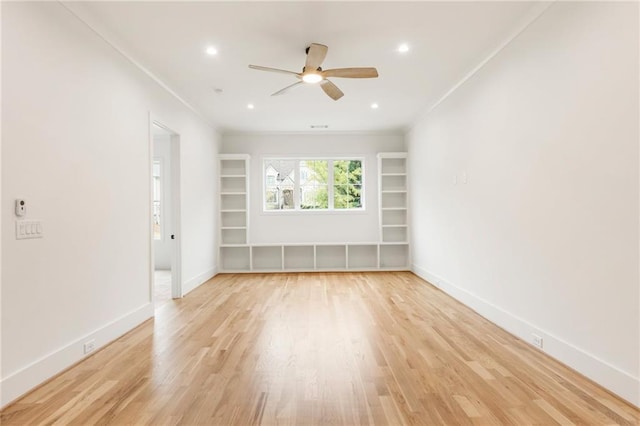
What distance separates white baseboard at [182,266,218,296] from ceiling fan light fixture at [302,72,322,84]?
319 centimetres

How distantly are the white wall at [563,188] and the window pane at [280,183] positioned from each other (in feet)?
12.1

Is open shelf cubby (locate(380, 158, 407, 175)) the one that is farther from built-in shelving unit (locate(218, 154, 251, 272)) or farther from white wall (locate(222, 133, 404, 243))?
built-in shelving unit (locate(218, 154, 251, 272))

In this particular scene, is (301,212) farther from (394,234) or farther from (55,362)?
(55,362)

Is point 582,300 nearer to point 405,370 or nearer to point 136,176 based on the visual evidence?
point 405,370

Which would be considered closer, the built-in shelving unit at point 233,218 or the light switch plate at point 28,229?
the light switch plate at point 28,229

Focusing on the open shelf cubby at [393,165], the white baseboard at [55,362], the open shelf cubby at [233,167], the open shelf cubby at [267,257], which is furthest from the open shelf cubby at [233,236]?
the white baseboard at [55,362]

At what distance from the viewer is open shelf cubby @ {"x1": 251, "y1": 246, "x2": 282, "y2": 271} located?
6887mm

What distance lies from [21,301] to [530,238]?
3.67 m

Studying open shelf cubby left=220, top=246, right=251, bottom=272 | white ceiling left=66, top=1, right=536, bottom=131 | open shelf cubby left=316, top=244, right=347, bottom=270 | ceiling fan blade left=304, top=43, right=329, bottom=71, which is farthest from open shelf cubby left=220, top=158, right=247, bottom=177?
ceiling fan blade left=304, top=43, right=329, bottom=71

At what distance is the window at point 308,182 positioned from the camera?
23.0 ft

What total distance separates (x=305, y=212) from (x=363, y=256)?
1443 millimetres

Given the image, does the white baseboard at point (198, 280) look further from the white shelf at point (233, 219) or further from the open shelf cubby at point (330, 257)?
the open shelf cubby at point (330, 257)

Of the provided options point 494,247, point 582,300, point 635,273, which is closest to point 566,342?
point 582,300

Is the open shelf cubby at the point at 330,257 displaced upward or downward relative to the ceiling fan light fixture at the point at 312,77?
downward
